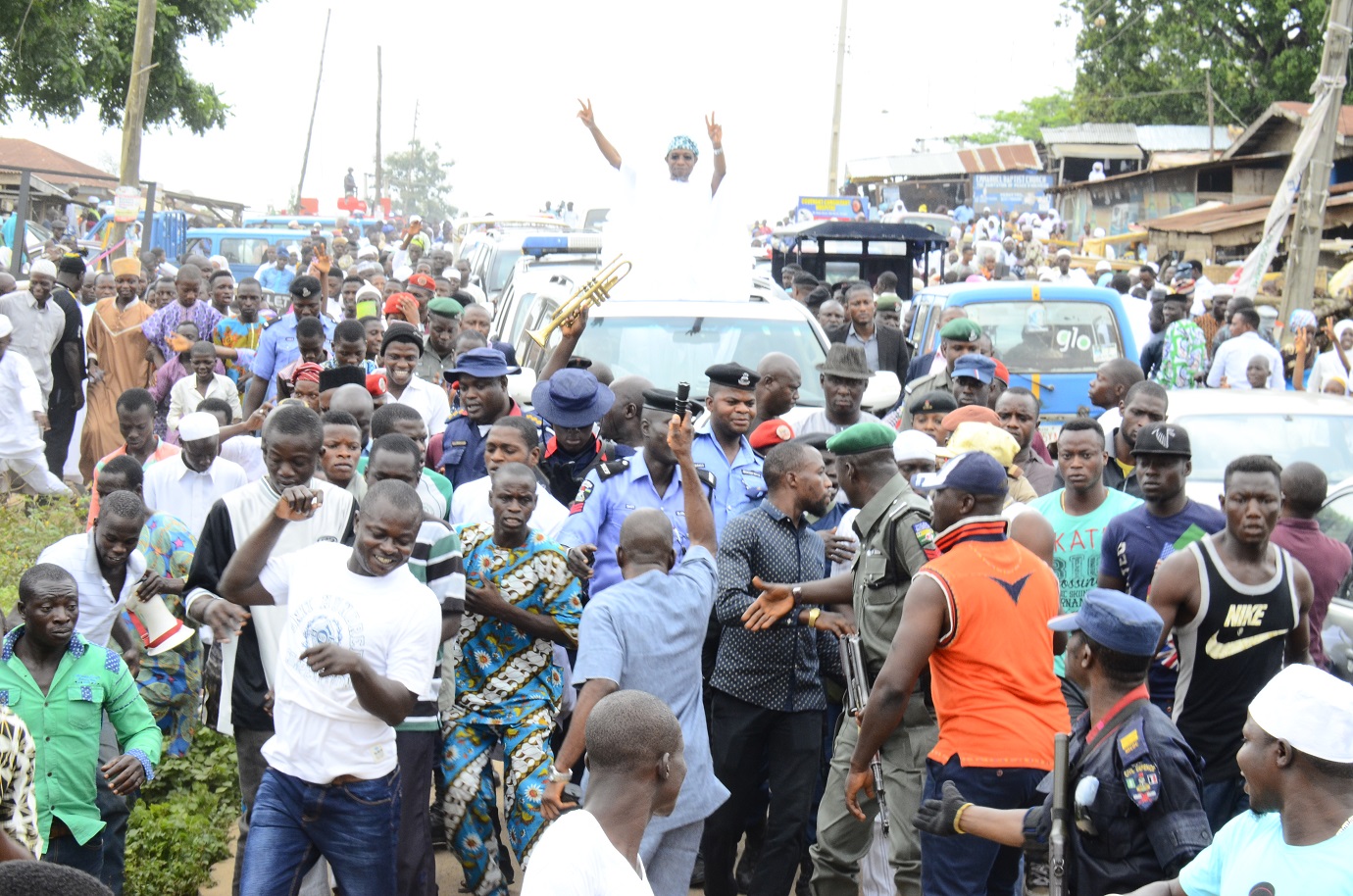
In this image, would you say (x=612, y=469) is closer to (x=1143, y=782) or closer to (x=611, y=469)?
(x=611, y=469)

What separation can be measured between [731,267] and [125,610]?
5.77 meters

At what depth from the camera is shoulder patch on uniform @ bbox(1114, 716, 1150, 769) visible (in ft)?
12.1

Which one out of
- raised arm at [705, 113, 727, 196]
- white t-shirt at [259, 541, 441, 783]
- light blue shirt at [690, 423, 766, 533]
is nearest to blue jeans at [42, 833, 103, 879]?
white t-shirt at [259, 541, 441, 783]

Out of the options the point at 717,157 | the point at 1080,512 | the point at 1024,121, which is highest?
the point at 1024,121

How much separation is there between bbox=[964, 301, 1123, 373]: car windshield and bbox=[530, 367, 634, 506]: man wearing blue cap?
220 inches

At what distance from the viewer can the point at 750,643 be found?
5480mm

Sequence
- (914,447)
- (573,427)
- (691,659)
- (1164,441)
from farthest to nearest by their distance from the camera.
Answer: (573,427) → (914,447) → (1164,441) → (691,659)

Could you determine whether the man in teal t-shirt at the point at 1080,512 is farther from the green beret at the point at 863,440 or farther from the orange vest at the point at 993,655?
the orange vest at the point at 993,655

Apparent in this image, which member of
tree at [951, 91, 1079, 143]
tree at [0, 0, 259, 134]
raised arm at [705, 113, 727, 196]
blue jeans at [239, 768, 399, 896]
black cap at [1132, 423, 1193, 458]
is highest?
tree at [951, 91, 1079, 143]

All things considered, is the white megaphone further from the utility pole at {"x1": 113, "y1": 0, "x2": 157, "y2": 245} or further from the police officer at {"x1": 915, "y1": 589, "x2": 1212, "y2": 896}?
the utility pole at {"x1": 113, "y1": 0, "x2": 157, "y2": 245}

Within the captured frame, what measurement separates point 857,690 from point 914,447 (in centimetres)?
112

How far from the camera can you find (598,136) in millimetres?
10953

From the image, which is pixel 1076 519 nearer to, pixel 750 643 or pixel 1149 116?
pixel 750 643

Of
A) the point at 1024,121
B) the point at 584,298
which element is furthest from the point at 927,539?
the point at 1024,121
